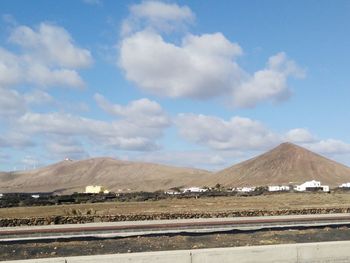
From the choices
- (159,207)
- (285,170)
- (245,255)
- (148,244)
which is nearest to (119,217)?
(148,244)

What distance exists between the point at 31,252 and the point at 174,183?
156678mm

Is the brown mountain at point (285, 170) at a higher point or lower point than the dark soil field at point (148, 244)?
higher

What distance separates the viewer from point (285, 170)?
496ft

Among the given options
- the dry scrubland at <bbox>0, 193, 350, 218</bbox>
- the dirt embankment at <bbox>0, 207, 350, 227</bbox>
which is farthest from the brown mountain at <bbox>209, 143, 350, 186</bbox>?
the dirt embankment at <bbox>0, 207, 350, 227</bbox>

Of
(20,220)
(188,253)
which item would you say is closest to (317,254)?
(188,253)

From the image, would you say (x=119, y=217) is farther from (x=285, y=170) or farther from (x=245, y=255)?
(x=285, y=170)

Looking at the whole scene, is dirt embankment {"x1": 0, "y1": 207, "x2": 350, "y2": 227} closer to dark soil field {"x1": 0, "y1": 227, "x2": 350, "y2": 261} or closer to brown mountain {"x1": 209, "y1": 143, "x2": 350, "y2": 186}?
dark soil field {"x1": 0, "y1": 227, "x2": 350, "y2": 261}

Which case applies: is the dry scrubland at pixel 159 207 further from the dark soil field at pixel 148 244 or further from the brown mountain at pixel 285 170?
the brown mountain at pixel 285 170

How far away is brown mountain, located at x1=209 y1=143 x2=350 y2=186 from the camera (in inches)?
5699

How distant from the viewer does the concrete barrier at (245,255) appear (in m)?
10.4

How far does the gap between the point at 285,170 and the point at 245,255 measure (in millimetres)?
144075

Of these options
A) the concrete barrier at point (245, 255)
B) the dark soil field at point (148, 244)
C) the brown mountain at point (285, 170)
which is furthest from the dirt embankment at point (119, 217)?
the brown mountain at point (285, 170)

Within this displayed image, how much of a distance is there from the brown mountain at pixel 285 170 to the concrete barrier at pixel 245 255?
131 metres

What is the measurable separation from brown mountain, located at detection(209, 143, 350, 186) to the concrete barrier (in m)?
131
